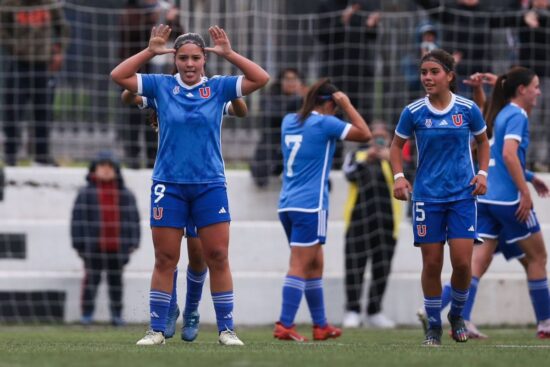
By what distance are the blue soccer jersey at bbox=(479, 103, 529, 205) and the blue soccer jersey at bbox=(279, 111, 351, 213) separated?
1.29 metres

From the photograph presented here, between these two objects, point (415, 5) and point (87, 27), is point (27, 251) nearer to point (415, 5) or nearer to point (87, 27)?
point (87, 27)

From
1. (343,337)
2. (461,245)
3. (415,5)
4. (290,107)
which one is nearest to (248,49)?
(290,107)

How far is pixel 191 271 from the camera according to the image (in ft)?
32.7

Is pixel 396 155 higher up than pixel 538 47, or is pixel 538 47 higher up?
pixel 538 47

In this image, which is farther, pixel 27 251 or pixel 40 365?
pixel 27 251

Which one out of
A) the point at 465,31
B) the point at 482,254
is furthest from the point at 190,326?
the point at 465,31

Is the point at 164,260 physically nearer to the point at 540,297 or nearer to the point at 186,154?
the point at 186,154

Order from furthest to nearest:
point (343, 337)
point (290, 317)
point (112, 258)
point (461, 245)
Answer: point (112, 258)
point (343, 337)
point (290, 317)
point (461, 245)

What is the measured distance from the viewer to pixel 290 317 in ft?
38.4

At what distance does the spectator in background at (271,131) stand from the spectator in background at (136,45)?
1258mm

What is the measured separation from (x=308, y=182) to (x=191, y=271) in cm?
214

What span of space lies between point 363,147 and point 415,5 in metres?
2.27

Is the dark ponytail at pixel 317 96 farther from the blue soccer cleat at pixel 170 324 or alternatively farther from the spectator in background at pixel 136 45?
the spectator in background at pixel 136 45

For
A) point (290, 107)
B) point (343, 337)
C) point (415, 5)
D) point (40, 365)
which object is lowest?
point (343, 337)
